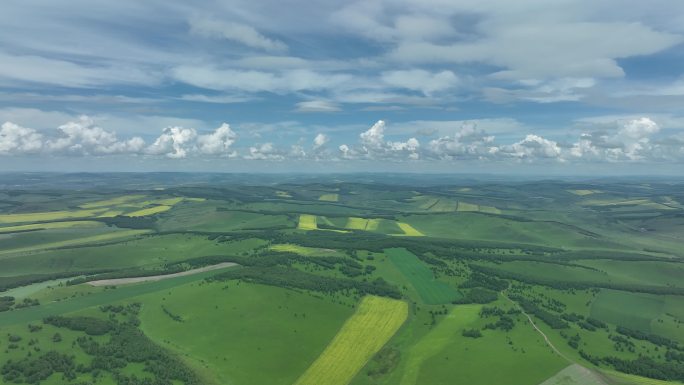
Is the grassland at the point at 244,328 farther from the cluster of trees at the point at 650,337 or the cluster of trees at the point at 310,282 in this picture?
the cluster of trees at the point at 650,337

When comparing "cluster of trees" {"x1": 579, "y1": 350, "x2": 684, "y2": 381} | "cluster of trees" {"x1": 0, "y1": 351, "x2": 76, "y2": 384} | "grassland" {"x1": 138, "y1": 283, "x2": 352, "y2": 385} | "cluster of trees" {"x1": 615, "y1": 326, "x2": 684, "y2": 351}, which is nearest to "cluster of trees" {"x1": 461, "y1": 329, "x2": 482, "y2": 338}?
"cluster of trees" {"x1": 579, "y1": 350, "x2": 684, "y2": 381}

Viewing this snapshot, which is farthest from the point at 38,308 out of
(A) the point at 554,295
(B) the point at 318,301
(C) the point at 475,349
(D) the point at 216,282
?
(A) the point at 554,295

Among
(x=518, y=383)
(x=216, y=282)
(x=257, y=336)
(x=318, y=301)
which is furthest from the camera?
(x=216, y=282)

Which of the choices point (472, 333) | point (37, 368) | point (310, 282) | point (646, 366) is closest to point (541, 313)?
point (472, 333)

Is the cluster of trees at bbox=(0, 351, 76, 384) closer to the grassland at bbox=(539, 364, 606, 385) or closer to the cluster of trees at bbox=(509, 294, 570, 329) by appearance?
the grassland at bbox=(539, 364, 606, 385)

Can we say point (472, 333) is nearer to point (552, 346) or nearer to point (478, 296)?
point (552, 346)

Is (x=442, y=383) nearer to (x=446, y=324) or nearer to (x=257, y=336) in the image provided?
(x=446, y=324)
